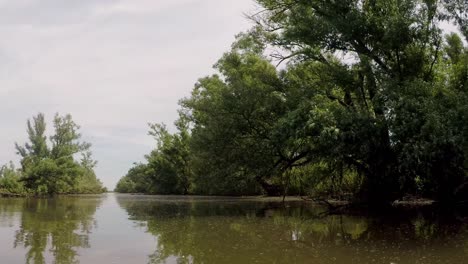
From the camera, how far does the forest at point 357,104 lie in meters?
15.9

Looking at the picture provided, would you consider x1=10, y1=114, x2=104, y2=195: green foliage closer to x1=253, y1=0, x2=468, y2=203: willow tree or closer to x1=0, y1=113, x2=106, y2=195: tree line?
x1=0, y1=113, x2=106, y2=195: tree line

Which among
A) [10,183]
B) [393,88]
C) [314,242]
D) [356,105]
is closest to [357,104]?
[356,105]

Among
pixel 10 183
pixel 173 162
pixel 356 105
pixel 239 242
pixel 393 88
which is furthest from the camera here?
pixel 173 162

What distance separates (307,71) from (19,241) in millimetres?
18487

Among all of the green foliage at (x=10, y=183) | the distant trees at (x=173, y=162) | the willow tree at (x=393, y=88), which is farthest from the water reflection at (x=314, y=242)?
the distant trees at (x=173, y=162)

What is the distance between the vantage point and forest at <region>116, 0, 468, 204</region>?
15914 mm

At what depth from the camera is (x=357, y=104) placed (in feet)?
73.9

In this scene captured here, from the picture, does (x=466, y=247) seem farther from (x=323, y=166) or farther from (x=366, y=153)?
(x=323, y=166)

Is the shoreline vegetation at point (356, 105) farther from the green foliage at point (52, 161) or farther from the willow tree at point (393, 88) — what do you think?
the green foliage at point (52, 161)

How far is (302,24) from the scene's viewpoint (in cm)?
2027

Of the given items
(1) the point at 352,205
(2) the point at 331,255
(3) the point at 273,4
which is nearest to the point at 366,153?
(1) the point at 352,205

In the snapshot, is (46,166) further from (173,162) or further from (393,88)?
(393,88)

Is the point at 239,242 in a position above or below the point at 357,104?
below

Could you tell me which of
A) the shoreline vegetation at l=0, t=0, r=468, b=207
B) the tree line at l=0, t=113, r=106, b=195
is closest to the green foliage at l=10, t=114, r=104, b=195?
the tree line at l=0, t=113, r=106, b=195
